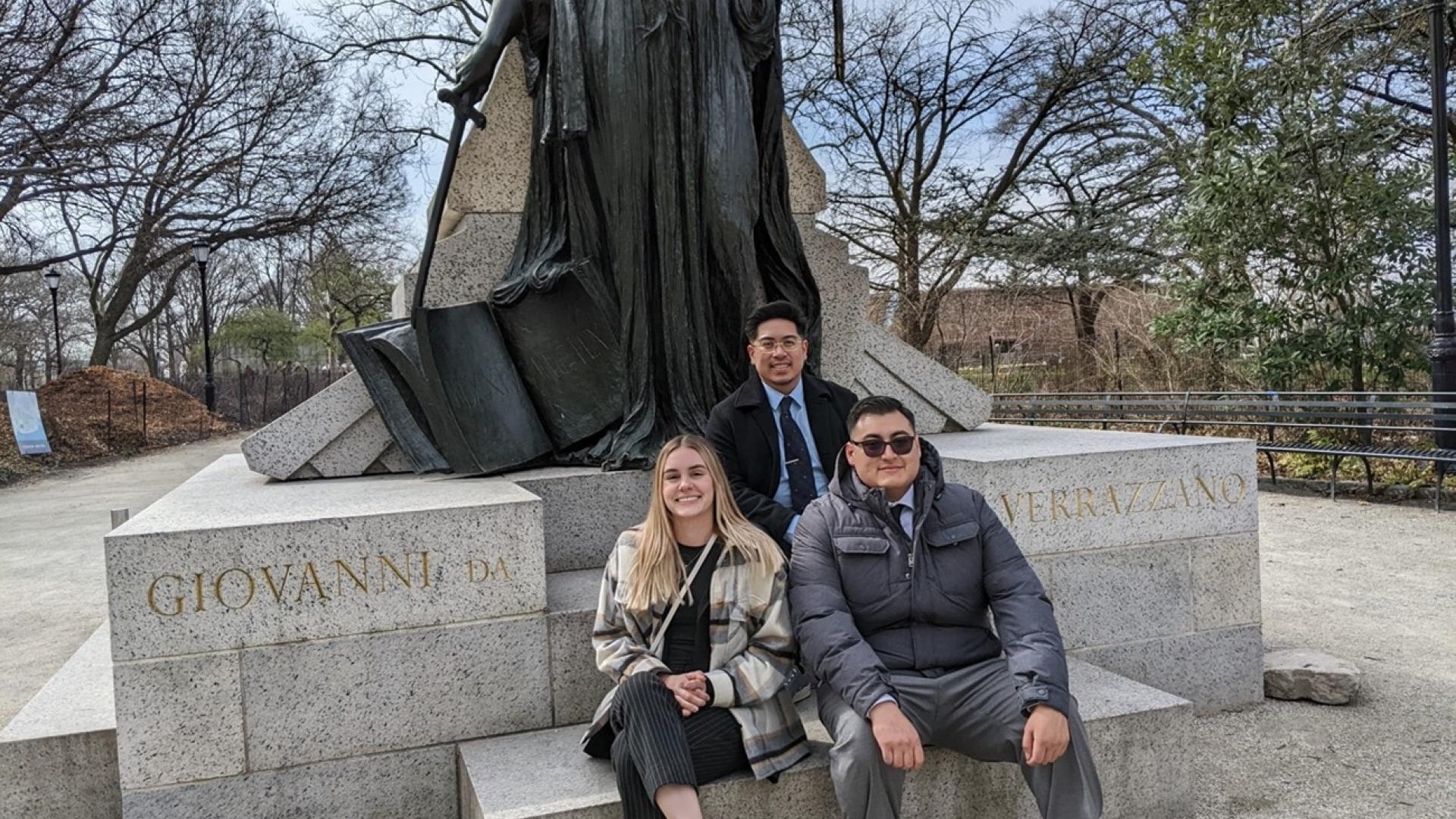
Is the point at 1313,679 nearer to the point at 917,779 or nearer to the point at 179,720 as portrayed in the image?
the point at 917,779

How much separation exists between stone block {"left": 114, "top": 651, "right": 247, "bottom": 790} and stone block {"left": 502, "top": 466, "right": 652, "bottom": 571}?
134 cm

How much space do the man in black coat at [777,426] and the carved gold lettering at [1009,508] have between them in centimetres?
75

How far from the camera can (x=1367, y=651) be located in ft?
16.1

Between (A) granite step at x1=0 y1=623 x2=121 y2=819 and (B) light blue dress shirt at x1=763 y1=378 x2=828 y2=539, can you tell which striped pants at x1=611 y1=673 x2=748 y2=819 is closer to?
(B) light blue dress shirt at x1=763 y1=378 x2=828 y2=539

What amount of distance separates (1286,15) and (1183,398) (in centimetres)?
495

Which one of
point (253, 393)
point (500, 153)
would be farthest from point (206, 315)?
point (500, 153)

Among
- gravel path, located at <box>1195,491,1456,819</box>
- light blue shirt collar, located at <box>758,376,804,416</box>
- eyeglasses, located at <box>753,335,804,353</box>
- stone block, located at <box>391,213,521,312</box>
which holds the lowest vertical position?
gravel path, located at <box>1195,491,1456,819</box>

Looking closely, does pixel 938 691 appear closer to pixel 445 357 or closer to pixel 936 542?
pixel 936 542

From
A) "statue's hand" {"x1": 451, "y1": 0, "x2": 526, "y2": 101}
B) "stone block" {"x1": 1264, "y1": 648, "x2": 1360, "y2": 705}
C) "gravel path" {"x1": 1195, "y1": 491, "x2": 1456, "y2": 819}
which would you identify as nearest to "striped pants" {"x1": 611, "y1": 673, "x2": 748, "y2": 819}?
"gravel path" {"x1": 1195, "y1": 491, "x2": 1456, "y2": 819}

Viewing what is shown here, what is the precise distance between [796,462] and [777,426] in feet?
0.46

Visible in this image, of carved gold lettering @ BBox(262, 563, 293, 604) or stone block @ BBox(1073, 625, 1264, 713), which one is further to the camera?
stone block @ BBox(1073, 625, 1264, 713)

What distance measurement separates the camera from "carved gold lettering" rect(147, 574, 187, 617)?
294 cm

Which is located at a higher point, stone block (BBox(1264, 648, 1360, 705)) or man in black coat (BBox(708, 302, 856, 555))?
man in black coat (BBox(708, 302, 856, 555))

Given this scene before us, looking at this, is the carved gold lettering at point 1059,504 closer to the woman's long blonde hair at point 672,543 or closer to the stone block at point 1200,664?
the stone block at point 1200,664
